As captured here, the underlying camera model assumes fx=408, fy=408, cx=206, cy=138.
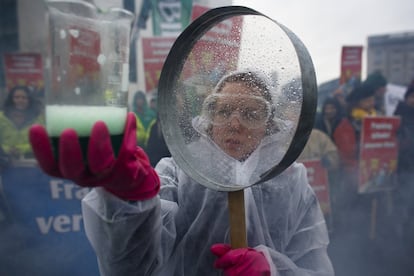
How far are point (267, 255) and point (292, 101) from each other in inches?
19.5

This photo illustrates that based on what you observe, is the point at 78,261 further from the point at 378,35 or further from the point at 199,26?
the point at 378,35

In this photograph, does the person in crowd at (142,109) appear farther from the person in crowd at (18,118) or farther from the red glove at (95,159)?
the red glove at (95,159)

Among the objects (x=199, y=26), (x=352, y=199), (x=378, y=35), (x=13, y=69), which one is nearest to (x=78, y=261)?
(x=13, y=69)

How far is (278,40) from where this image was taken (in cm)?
111

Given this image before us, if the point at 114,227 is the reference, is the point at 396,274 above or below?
below

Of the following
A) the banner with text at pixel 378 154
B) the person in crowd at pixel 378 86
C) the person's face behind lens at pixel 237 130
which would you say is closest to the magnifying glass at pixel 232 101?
the person's face behind lens at pixel 237 130

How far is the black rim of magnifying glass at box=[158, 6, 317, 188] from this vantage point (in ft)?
3.50

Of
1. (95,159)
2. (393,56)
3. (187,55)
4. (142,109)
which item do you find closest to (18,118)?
(142,109)

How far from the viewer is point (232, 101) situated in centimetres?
122

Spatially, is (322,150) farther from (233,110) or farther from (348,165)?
(233,110)

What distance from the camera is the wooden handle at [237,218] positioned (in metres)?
1.20

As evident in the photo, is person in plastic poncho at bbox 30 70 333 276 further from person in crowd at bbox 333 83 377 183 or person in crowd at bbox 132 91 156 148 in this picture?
person in crowd at bbox 132 91 156 148

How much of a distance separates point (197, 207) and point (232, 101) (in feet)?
1.39

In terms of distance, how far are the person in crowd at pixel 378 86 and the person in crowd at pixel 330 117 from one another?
66 cm
